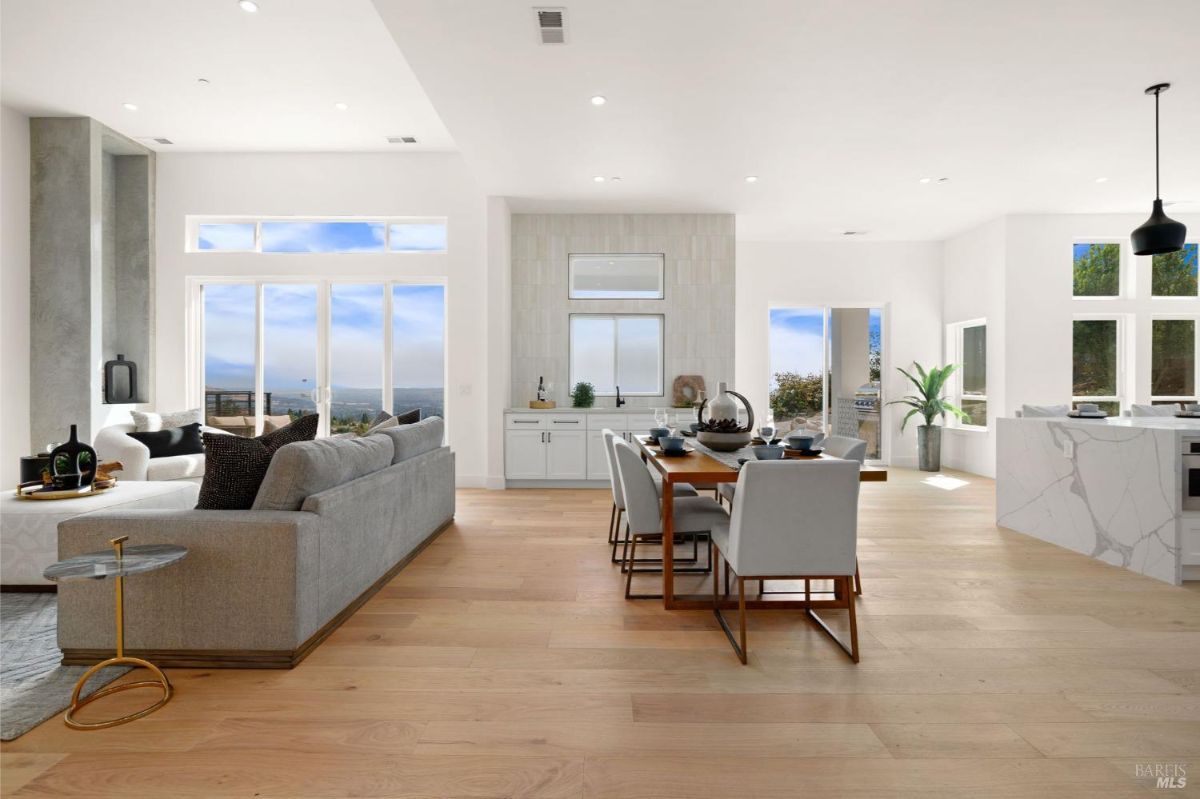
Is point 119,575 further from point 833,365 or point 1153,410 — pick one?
point 833,365

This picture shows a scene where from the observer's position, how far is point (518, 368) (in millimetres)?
7086

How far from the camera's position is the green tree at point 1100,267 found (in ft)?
23.6

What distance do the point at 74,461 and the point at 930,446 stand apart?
334 inches

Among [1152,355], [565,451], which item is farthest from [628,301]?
[1152,355]

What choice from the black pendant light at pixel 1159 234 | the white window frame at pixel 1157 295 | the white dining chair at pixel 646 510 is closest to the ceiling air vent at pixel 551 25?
the white dining chair at pixel 646 510

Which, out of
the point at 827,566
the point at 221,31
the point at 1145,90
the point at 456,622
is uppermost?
the point at 221,31

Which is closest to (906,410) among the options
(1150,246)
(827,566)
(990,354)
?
(990,354)

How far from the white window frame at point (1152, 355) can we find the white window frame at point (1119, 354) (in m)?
0.20

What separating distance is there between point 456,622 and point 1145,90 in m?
5.51

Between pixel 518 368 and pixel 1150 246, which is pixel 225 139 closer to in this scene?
pixel 518 368

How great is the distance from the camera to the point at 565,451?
661 cm

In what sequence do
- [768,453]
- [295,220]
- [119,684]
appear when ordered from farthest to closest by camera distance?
[295,220]
[768,453]
[119,684]

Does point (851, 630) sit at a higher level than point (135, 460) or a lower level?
lower

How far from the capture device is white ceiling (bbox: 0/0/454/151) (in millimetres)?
4109
